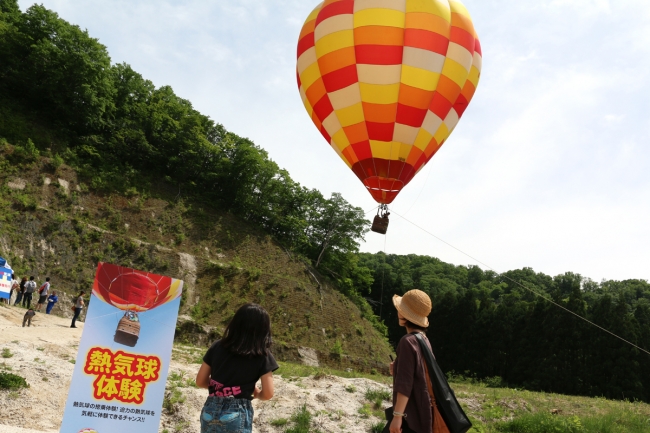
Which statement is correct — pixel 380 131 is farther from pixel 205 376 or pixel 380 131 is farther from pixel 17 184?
pixel 17 184

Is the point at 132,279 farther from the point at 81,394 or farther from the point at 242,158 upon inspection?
the point at 242,158

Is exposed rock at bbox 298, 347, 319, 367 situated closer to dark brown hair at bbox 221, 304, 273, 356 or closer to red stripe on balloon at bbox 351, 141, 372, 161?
red stripe on balloon at bbox 351, 141, 372, 161

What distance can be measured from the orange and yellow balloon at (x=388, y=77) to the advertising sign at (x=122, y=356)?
7.32 metres

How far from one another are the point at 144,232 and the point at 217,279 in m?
5.28

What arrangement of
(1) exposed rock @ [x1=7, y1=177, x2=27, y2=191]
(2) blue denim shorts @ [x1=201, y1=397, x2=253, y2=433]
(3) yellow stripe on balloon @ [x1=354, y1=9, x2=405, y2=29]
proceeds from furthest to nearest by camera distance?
(1) exposed rock @ [x1=7, y1=177, x2=27, y2=191], (3) yellow stripe on balloon @ [x1=354, y1=9, x2=405, y2=29], (2) blue denim shorts @ [x1=201, y1=397, x2=253, y2=433]

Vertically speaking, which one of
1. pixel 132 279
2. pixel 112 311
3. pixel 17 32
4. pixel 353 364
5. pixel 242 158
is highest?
pixel 17 32

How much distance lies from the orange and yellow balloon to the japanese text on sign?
7.86 metres

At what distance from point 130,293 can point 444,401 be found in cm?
337

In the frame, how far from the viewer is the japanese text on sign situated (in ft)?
15.1

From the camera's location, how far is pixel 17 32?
3183 centimetres

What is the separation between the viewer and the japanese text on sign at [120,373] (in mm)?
4617

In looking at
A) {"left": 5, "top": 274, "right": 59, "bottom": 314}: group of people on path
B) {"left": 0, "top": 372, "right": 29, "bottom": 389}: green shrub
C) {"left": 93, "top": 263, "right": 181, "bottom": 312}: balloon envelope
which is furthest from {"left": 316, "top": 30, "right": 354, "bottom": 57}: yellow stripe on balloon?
{"left": 5, "top": 274, "right": 59, "bottom": 314}: group of people on path

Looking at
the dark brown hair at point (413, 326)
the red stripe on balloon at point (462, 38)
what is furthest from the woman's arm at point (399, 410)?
the red stripe on balloon at point (462, 38)

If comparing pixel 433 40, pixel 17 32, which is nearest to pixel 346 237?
pixel 17 32
